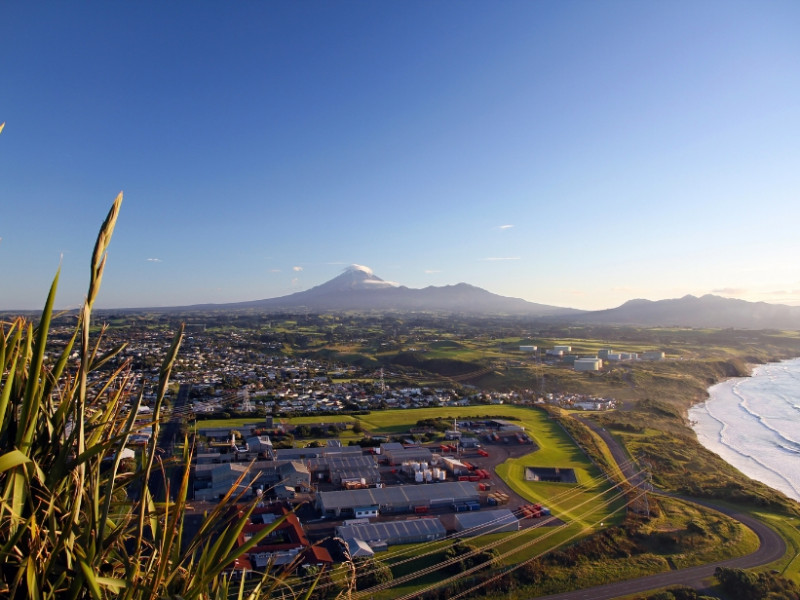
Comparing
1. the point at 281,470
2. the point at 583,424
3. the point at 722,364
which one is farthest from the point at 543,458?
the point at 722,364

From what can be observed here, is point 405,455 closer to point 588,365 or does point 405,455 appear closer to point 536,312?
point 588,365

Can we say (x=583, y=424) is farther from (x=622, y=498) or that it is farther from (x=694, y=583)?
(x=694, y=583)

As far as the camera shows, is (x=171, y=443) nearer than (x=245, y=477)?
No

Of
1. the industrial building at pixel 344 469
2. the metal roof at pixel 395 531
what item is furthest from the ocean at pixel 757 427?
the industrial building at pixel 344 469

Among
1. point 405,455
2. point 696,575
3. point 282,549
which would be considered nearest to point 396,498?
point 282,549

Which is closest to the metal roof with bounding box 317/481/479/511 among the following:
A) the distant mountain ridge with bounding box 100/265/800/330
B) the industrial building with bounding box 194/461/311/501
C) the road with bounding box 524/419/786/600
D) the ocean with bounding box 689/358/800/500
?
the industrial building with bounding box 194/461/311/501

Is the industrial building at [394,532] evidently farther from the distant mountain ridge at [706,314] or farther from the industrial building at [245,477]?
the distant mountain ridge at [706,314]

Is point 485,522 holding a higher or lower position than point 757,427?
higher
